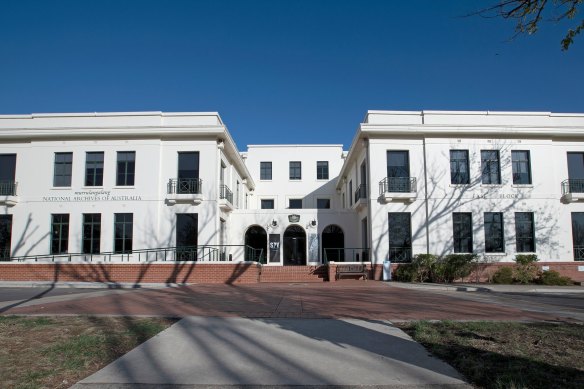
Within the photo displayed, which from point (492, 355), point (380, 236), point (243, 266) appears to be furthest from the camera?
point (380, 236)

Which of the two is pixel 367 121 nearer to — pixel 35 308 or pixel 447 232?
pixel 447 232

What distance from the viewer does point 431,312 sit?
9297 millimetres

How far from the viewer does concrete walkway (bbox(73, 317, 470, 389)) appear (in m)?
4.43

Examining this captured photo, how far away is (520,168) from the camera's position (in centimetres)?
2316

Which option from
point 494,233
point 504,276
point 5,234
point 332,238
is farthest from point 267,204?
point 504,276

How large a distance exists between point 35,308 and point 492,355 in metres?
9.17

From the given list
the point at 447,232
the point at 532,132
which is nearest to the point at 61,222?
the point at 447,232

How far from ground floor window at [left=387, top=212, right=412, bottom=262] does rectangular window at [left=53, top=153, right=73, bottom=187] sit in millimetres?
16879

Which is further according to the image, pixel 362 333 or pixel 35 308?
pixel 35 308

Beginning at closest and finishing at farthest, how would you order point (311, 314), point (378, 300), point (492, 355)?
point (492, 355), point (311, 314), point (378, 300)

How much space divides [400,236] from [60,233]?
1736cm

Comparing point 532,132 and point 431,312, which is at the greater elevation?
point 532,132

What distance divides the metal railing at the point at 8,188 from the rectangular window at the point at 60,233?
103 inches

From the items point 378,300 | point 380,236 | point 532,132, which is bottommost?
point 378,300
